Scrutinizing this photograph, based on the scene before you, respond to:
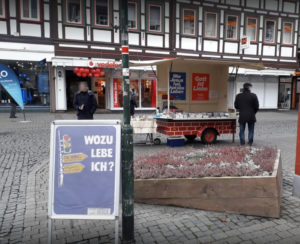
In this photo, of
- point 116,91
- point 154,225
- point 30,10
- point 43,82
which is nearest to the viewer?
point 154,225

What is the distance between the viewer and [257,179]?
3.37 meters

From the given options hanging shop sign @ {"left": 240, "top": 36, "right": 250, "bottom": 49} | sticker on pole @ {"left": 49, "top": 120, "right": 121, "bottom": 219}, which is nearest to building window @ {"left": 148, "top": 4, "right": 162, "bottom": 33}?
hanging shop sign @ {"left": 240, "top": 36, "right": 250, "bottom": 49}

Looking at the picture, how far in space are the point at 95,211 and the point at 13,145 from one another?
619cm

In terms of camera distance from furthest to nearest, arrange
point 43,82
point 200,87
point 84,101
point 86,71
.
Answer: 1. point 43,82
2. point 86,71
3. point 200,87
4. point 84,101

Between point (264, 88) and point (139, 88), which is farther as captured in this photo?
point (264, 88)

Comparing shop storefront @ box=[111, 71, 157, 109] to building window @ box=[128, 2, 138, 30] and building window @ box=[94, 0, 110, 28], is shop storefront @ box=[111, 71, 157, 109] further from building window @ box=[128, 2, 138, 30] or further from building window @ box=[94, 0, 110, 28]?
building window @ box=[94, 0, 110, 28]

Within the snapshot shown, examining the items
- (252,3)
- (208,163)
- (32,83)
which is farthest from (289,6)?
(208,163)

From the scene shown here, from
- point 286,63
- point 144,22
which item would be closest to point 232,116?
point 144,22

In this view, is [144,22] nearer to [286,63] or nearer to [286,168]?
[286,63]

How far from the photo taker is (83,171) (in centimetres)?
285

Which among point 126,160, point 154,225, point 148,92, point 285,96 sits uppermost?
point 148,92

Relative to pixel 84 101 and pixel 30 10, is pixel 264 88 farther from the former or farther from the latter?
pixel 84 101

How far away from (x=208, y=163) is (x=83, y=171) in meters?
2.06

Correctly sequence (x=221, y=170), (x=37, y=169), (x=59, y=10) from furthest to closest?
(x=59, y=10) < (x=37, y=169) < (x=221, y=170)
